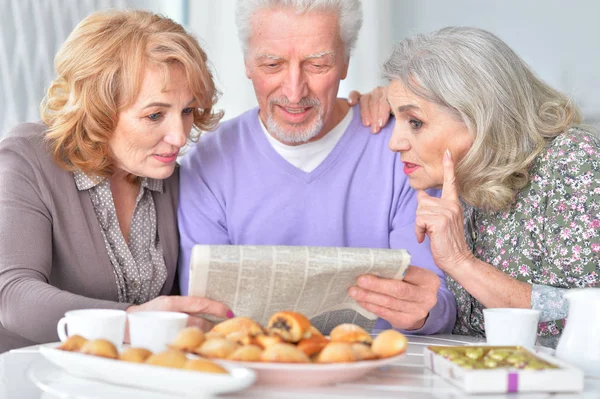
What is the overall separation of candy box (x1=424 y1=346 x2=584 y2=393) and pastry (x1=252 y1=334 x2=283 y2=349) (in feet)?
0.81

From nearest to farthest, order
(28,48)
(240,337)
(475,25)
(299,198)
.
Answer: (240,337) → (299,198) → (28,48) → (475,25)

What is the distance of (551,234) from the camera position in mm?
1701

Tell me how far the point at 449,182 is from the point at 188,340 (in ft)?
2.96

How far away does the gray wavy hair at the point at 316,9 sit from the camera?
6.49 feet

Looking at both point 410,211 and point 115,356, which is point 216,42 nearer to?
point 410,211

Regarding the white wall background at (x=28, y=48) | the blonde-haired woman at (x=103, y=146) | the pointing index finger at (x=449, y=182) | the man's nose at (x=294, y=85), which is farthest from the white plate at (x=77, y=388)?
the white wall background at (x=28, y=48)

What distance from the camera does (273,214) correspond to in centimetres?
208

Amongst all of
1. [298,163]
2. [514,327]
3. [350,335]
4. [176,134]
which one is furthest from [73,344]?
Result: [298,163]

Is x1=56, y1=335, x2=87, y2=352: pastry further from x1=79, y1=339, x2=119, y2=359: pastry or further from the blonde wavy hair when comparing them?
the blonde wavy hair

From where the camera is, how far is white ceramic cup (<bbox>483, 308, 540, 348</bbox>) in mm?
1247

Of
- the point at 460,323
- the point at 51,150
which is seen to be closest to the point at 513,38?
the point at 460,323

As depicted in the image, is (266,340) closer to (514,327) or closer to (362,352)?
(362,352)

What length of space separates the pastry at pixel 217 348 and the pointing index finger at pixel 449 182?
2.80ft

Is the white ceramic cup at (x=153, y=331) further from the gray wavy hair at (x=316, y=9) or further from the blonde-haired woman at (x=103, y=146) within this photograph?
the gray wavy hair at (x=316, y=9)
